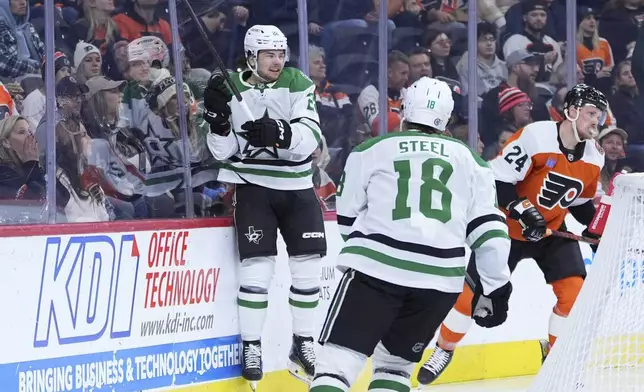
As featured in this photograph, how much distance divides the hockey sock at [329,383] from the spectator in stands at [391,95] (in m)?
2.26

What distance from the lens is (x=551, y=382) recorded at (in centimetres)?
424

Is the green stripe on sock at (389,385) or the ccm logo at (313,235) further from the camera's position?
the ccm logo at (313,235)

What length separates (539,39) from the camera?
6629 millimetres

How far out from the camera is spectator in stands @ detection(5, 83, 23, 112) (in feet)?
14.2

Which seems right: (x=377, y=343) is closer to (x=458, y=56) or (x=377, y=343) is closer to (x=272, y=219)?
(x=272, y=219)

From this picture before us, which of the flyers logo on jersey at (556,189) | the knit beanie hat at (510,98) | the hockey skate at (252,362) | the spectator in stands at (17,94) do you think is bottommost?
the hockey skate at (252,362)

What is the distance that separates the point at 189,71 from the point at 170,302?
90 cm

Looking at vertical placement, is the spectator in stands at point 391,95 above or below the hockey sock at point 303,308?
above

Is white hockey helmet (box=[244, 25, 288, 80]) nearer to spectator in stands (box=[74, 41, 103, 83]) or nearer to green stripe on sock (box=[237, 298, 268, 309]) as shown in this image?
spectator in stands (box=[74, 41, 103, 83])

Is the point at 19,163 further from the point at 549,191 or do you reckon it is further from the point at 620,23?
the point at 620,23

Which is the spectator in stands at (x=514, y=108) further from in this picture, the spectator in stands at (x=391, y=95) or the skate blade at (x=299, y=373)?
the skate blade at (x=299, y=373)

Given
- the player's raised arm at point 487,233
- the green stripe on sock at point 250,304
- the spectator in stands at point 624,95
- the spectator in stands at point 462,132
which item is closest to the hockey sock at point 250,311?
the green stripe on sock at point 250,304

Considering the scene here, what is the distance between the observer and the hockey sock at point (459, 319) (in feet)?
17.3

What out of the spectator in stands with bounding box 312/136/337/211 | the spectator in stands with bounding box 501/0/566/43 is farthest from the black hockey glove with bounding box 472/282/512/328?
the spectator in stands with bounding box 501/0/566/43
